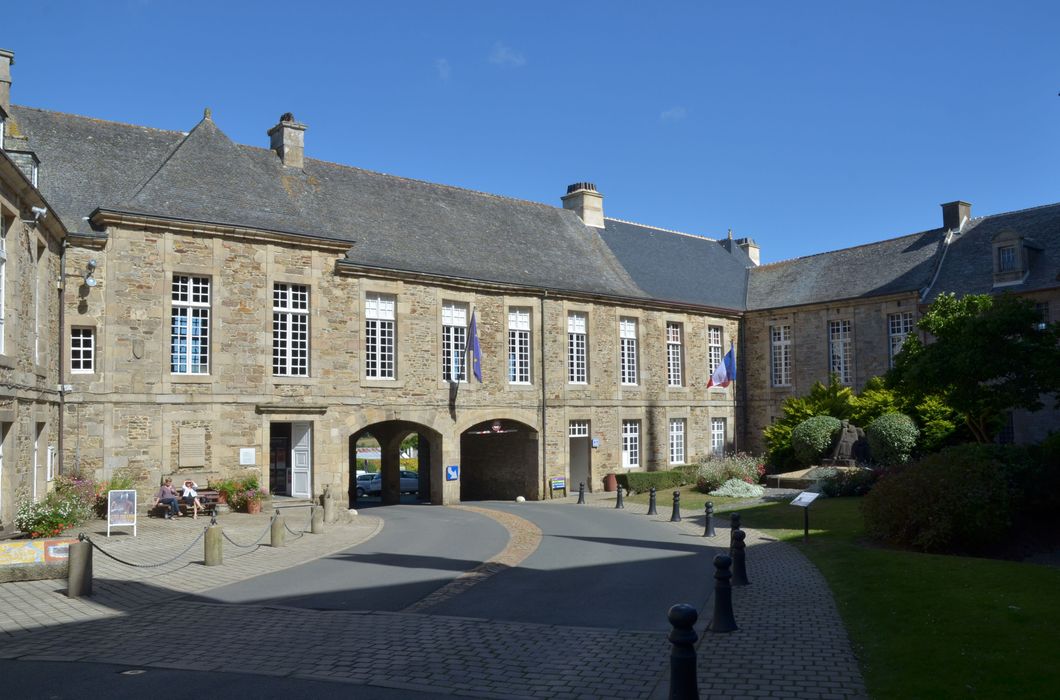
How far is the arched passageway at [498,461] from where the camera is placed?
28344 mm

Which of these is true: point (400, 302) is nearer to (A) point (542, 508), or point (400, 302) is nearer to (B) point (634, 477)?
(A) point (542, 508)

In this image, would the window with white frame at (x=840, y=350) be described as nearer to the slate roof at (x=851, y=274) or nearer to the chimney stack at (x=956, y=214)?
the slate roof at (x=851, y=274)

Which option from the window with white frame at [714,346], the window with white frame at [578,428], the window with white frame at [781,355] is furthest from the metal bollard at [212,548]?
the window with white frame at [781,355]

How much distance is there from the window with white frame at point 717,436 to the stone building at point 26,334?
22.4 meters

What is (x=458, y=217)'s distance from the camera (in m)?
29.2

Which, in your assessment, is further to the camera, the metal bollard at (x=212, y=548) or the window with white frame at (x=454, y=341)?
the window with white frame at (x=454, y=341)

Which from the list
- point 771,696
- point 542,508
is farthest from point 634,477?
point 771,696

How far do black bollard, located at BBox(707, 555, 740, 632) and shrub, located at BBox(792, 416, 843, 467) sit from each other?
1918cm

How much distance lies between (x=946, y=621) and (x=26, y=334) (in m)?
15.8

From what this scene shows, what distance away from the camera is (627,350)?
3103 centimetres

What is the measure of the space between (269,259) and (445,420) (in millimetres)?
7026

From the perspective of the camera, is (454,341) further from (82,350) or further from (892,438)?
(892,438)

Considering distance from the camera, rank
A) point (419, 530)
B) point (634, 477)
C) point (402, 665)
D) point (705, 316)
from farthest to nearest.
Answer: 1. point (705, 316)
2. point (634, 477)
3. point (419, 530)
4. point (402, 665)

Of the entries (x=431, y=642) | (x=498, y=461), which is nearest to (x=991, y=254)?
(x=498, y=461)
